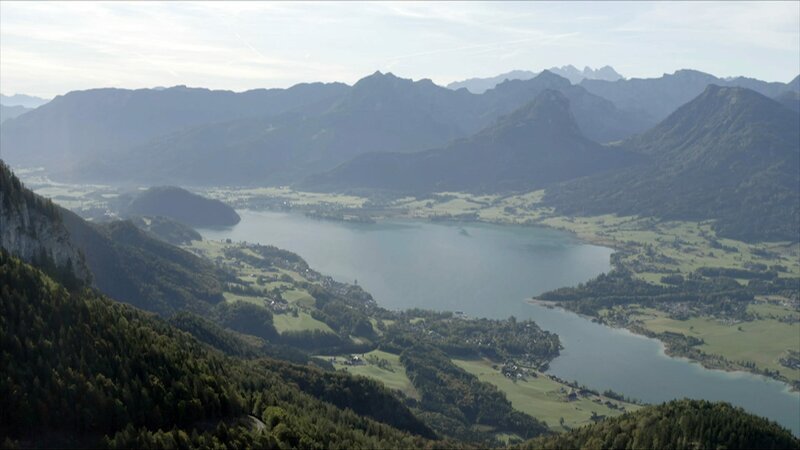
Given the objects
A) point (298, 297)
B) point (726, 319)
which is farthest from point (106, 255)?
point (726, 319)

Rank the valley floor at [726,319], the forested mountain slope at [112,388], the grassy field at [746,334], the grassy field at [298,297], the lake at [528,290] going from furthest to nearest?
the grassy field at [298,297] → the grassy field at [746,334] → the valley floor at [726,319] → the lake at [528,290] → the forested mountain slope at [112,388]

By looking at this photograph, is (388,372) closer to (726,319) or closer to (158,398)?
(158,398)

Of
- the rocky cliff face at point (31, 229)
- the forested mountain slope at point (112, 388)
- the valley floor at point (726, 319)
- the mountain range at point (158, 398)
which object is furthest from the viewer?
the valley floor at point (726, 319)

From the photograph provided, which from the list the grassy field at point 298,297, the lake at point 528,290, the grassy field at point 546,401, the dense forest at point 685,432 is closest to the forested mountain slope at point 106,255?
the grassy field at point 298,297

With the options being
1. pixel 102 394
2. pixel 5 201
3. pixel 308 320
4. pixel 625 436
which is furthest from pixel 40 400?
pixel 308 320

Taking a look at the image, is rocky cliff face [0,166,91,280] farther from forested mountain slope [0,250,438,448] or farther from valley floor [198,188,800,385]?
valley floor [198,188,800,385]

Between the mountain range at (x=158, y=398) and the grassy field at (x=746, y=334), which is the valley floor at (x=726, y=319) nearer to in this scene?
the grassy field at (x=746, y=334)

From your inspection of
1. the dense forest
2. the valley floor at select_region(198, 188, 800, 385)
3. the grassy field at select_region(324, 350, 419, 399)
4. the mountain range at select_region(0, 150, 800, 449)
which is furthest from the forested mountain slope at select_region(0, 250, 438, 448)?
the valley floor at select_region(198, 188, 800, 385)
